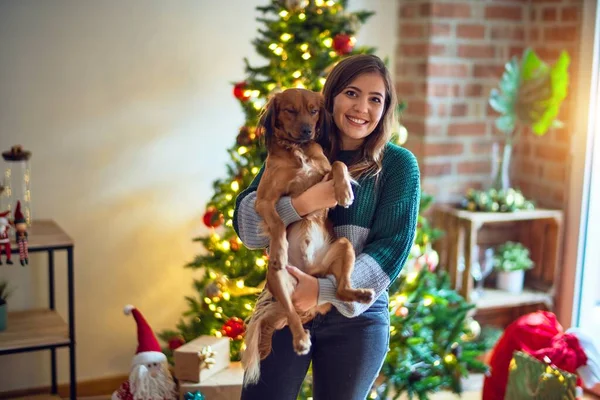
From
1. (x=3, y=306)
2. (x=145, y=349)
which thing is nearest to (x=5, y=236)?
(x=3, y=306)

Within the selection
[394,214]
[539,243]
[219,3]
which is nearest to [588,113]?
[539,243]

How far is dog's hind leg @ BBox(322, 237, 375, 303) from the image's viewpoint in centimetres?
152

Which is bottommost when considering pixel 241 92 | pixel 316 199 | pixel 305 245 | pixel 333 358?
pixel 333 358

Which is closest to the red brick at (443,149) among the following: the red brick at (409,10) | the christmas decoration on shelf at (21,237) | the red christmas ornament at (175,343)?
the red brick at (409,10)

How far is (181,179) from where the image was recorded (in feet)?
10.5

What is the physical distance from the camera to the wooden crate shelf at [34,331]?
2.52m

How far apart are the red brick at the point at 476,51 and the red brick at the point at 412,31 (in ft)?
0.66

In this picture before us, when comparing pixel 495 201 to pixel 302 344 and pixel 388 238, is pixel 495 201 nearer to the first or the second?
pixel 388 238

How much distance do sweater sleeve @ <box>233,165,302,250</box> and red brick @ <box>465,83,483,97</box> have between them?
1975 millimetres

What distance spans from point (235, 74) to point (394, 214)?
5.89 ft

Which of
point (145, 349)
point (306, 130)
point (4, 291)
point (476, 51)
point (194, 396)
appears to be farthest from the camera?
point (476, 51)

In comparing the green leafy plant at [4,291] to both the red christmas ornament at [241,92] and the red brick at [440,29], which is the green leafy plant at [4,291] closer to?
the red christmas ornament at [241,92]

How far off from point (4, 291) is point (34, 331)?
0.37 m

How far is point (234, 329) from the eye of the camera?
2.58 m
